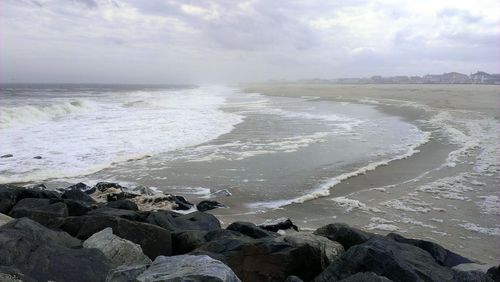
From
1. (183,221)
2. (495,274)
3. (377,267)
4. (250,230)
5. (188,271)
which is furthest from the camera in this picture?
(183,221)

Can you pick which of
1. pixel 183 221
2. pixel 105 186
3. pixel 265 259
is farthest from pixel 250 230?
pixel 105 186

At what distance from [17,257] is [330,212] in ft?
18.4

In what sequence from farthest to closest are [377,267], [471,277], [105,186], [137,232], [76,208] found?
[105,186] < [76,208] < [137,232] < [471,277] < [377,267]

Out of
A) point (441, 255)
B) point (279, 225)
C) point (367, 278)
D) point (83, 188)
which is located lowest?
point (83, 188)

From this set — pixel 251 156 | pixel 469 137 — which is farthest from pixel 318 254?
pixel 469 137

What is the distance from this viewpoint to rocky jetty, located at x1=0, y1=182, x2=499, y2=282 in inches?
147

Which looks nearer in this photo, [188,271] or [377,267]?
[188,271]

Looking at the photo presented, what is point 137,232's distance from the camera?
17.3 feet

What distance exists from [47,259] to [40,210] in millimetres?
2357

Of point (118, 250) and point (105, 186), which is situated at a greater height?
point (118, 250)

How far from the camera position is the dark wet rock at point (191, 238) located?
→ 18.0 feet

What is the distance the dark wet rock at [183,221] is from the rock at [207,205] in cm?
149

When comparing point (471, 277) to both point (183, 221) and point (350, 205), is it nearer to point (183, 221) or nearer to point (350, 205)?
point (183, 221)

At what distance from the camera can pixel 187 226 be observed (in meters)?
6.59
